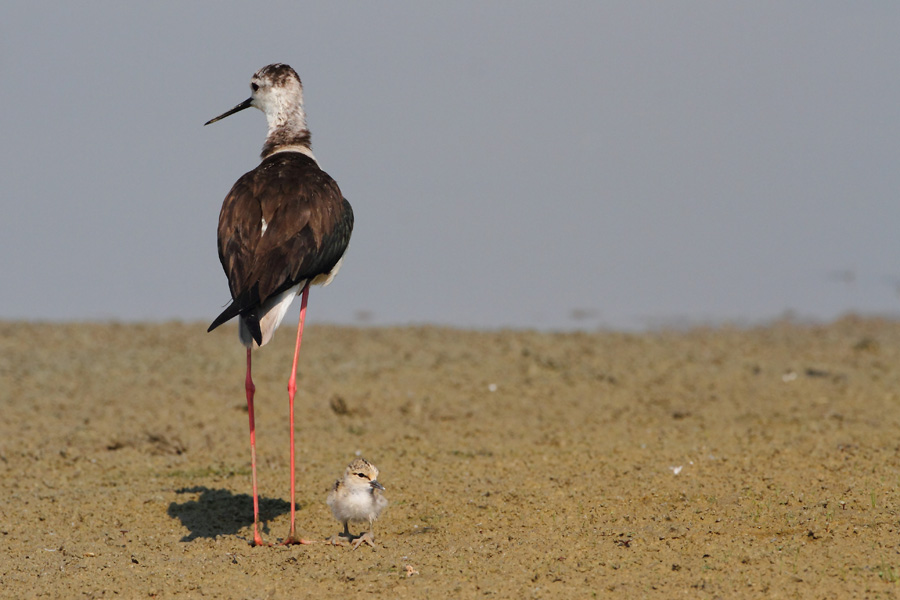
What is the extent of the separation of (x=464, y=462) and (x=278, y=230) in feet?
7.86

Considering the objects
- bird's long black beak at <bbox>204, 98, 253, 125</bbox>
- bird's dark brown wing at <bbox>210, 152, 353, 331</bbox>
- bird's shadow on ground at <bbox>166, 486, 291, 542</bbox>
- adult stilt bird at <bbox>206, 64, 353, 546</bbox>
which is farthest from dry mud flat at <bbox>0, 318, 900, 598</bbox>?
bird's long black beak at <bbox>204, 98, 253, 125</bbox>

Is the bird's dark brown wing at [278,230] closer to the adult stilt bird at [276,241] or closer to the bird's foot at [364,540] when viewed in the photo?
the adult stilt bird at [276,241]

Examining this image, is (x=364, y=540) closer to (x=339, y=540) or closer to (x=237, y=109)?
(x=339, y=540)

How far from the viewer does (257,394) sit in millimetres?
9305

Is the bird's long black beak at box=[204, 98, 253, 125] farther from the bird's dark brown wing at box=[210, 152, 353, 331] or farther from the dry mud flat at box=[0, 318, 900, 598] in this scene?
the dry mud flat at box=[0, 318, 900, 598]

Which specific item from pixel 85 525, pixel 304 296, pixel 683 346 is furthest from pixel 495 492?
pixel 683 346

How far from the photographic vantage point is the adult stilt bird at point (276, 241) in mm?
5266

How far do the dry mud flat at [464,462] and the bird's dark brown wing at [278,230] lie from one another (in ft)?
4.68

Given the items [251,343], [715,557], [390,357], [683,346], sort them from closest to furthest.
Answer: [715,557] → [251,343] → [390,357] → [683,346]

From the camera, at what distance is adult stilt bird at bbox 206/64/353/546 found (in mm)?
5266

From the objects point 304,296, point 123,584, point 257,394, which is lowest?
point 123,584

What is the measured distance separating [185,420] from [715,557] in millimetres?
5476

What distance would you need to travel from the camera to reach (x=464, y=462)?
698 cm

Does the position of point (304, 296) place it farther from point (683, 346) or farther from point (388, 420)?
point (683, 346)
